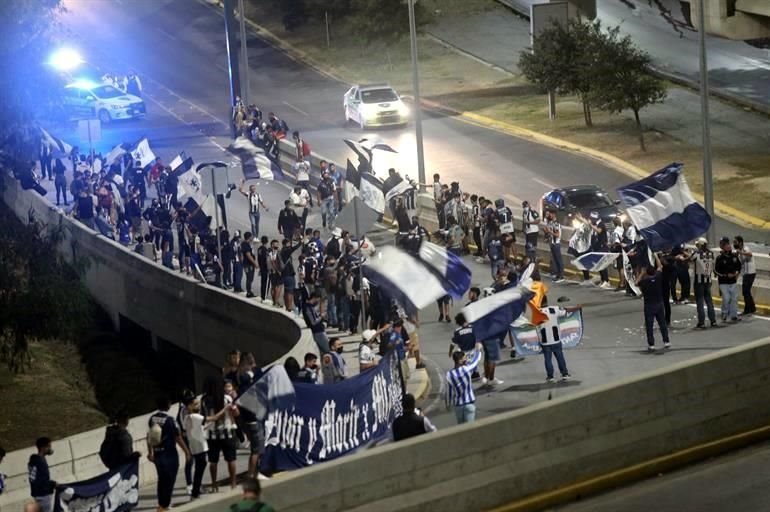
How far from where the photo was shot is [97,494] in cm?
1622

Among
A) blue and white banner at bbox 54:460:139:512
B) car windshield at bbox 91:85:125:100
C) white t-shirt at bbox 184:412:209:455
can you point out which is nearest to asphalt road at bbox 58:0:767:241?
car windshield at bbox 91:85:125:100

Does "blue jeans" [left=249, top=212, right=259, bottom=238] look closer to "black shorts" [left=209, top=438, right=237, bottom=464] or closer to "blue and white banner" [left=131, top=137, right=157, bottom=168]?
"blue and white banner" [left=131, top=137, right=157, bottom=168]

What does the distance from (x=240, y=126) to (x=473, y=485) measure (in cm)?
3436

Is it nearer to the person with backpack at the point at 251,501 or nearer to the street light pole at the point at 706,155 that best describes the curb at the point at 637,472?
the person with backpack at the point at 251,501

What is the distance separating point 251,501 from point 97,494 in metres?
4.10

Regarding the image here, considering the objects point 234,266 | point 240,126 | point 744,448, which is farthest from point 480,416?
point 240,126

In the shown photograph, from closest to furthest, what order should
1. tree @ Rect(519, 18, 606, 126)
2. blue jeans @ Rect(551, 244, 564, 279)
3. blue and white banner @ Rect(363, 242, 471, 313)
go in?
blue and white banner @ Rect(363, 242, 471, 313)
blue jeans @ Rect(551, 244, 564, 279)
tree @ Rect(519, 18, 606, 126)

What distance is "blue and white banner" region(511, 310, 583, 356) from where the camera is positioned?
23.5 metres

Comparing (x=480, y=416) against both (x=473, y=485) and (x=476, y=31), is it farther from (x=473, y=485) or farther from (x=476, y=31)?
(x=476, y=31)

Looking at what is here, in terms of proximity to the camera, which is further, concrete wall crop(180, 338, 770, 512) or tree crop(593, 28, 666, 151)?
tree crop(593, 28, 666, 151)

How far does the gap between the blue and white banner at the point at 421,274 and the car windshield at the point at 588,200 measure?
15.3m

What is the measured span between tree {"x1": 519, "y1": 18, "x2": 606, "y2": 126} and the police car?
14784mm

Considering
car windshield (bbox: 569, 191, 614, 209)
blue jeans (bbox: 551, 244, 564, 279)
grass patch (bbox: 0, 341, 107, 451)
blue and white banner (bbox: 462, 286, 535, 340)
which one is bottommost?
grass patch (bbox: 0, 341, 107, 451)

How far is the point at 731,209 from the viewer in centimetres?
4000
